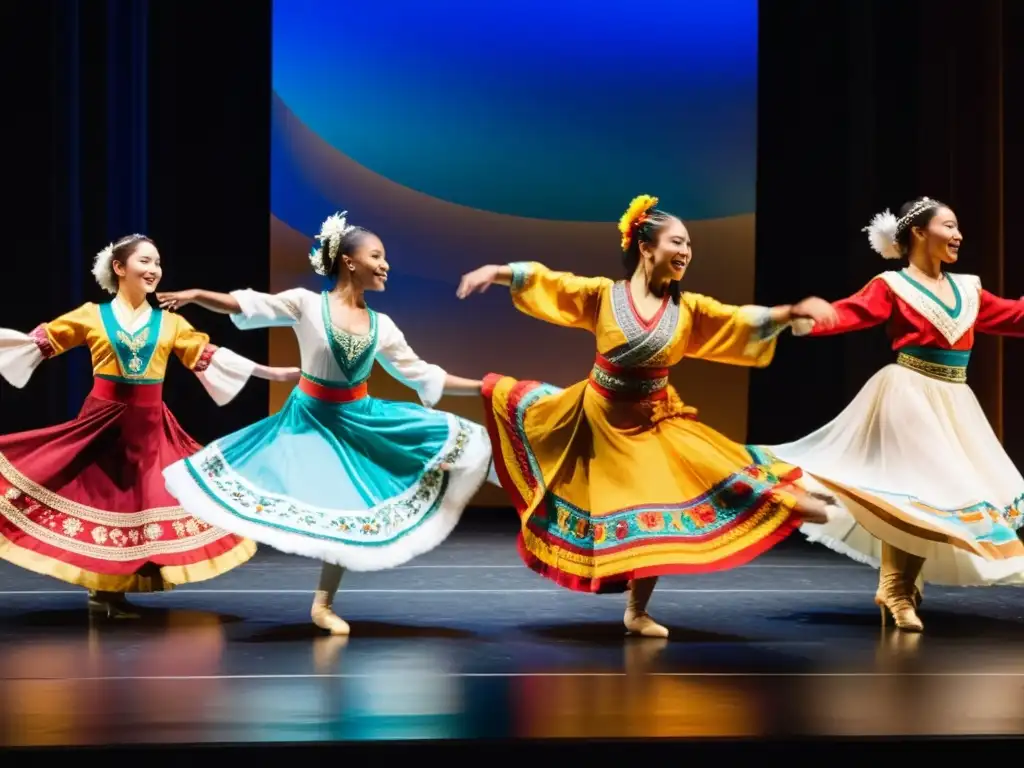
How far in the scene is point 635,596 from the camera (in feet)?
11.4

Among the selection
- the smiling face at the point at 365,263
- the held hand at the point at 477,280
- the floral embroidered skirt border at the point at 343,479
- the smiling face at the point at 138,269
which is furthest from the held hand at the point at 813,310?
the smiling face at the point at 138,269

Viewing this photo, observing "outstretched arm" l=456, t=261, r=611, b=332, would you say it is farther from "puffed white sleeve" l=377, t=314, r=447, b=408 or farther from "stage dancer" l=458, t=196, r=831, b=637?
"puffed white sleeve" l=377, t=314, r=447, b=408

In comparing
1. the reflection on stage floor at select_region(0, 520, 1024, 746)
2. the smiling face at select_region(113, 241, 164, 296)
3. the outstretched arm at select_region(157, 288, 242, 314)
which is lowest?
the reflection on stage floor at select_region(0, 520, 1024, 746)

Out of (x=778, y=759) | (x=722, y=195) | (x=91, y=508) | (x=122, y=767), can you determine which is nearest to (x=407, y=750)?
(x=122, y=767)

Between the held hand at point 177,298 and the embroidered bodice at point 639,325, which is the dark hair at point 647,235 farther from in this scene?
the held hand at point 177,298

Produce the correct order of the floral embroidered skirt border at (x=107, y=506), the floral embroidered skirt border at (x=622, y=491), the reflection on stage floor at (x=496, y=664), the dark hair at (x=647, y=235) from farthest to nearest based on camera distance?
Result: the floral embroidered skirt border at (x=107, y=506), the dark hair at (x=647, y=235), the floral embroidered skirt border at (x=622, y=491), the reflection on stage floor at (x=496, y=664)

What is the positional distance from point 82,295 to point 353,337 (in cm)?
255

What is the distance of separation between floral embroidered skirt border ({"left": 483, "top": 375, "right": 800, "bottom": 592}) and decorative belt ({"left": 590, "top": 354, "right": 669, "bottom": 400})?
3 cm

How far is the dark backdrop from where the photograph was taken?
561 cm

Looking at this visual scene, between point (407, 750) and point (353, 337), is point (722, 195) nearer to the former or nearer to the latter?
point (353, 337)

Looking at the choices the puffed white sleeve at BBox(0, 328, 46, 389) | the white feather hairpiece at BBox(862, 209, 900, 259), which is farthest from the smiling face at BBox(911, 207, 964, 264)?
the puffed white sleeve at BBox(0, 328, 46, 389)

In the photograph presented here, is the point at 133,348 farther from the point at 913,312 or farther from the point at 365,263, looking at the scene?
the point at 913,312

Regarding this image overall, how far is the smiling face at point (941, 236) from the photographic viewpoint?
378 centimetres

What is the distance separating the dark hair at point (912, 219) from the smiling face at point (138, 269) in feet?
7.01
